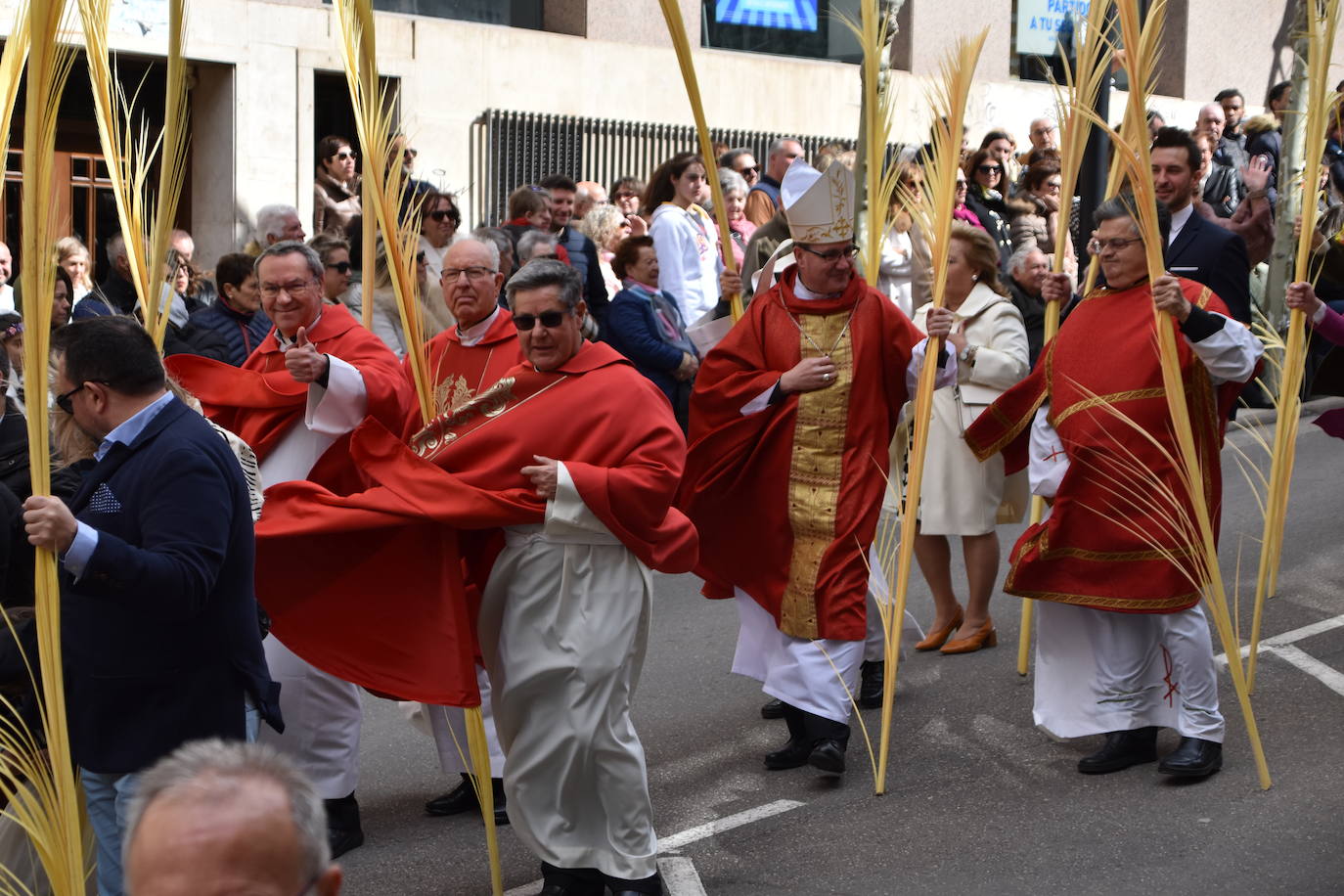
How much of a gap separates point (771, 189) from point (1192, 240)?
482 cm

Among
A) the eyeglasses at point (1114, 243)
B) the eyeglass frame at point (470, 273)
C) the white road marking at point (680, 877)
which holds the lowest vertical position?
the white road marking at point (680, 877)

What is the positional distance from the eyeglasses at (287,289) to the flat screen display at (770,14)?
527 inches

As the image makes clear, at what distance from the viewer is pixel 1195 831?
502cm

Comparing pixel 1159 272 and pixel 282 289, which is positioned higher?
pixel 1159 272

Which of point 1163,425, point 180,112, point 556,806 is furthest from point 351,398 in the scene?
point 1163,425

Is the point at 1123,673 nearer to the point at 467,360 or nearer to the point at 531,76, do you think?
the point at 467,360

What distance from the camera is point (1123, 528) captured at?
219 inches

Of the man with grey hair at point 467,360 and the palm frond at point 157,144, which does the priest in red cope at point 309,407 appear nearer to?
the man with grey hair at point 467,360

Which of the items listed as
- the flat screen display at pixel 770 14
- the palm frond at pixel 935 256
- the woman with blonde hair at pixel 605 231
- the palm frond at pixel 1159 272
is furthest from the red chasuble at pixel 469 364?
the flat screen display at pixel 770 14

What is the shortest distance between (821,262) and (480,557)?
1.79 m

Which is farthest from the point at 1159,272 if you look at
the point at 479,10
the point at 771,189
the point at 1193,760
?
the point at 479,10

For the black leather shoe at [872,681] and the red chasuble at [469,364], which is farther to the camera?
the black leather shoe at [872,681]

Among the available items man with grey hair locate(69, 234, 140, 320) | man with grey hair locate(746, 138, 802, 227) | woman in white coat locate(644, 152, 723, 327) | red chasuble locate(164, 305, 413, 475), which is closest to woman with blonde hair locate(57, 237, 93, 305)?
man with grey hair locate(69, 234, 140, 320)

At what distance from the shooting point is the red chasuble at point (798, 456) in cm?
588
